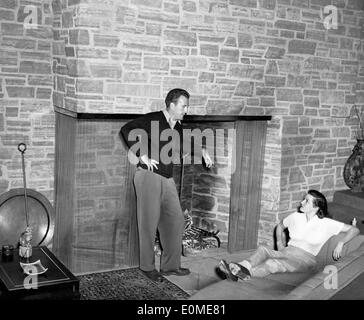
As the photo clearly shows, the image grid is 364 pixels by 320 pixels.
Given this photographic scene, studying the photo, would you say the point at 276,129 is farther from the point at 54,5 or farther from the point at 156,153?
the point at 54,5

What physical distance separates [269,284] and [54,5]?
340cm

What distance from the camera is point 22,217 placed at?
5164mm

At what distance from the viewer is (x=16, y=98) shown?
5473mm

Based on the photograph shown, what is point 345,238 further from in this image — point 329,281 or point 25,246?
point 25,246

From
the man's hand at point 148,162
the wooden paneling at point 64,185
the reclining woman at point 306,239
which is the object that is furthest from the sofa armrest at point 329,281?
the wooden paneling at point 64,185

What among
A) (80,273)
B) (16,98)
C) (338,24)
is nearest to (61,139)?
(16,98)

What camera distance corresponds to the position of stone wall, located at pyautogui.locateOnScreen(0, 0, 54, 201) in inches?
211

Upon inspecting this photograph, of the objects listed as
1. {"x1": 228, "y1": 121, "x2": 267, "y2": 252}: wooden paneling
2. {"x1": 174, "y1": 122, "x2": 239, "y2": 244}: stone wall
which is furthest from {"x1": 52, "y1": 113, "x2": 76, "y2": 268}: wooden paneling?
{"x1": 228, "y1": 121, "x2": 267, "y2": 252}: wooden paneling

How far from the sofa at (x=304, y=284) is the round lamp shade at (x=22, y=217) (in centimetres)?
168

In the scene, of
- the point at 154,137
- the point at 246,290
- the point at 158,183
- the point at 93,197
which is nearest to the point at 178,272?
the point at 158,183

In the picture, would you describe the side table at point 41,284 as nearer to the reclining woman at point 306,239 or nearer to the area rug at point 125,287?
the area rug at point 125,287

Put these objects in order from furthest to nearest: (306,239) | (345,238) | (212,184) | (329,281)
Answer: (212,184), (306,239), (345,238), (329,281)

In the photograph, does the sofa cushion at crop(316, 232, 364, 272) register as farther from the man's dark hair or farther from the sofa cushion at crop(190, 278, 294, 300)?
the man's dark hair

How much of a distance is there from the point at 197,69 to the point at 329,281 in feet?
8.63
